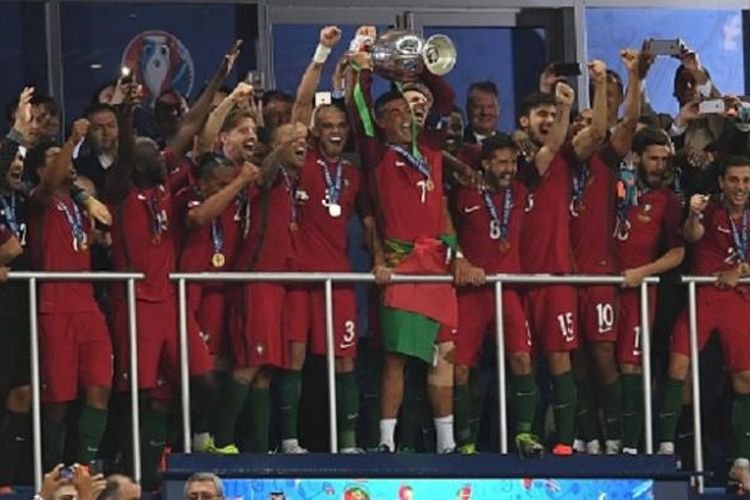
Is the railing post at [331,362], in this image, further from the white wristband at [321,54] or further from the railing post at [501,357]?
the white wristband at [321,54]

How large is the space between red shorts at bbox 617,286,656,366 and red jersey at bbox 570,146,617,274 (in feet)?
0.63

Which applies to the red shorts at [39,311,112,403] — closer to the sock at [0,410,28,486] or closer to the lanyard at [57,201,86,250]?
the sock at [0,410,28,486]

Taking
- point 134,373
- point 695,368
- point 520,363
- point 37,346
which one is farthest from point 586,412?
point 37,346

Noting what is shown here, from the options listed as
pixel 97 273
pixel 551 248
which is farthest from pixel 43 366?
pixel 551 248

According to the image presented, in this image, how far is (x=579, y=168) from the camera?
63.3ft

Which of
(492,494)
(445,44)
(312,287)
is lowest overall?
(492,494)

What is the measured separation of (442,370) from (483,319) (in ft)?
1.67

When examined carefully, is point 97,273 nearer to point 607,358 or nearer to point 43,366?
point 43,366

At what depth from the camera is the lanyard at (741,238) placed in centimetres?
1942

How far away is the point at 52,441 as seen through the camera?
18.1 m

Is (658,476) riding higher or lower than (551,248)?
lower

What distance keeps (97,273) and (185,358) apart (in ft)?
2.33

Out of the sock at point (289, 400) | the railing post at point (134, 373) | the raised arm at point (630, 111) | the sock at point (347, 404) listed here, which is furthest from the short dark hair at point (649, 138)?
the railing post at point (134, 373)

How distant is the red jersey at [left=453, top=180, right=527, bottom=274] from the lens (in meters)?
19.0
